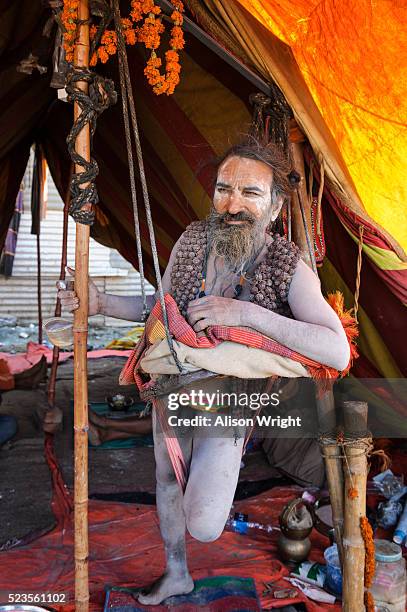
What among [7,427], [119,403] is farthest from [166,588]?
[119,403]

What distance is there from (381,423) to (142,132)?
8.71 ft

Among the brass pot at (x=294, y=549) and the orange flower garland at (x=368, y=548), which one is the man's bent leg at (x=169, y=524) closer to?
the brass pot at (x=294, y=549)

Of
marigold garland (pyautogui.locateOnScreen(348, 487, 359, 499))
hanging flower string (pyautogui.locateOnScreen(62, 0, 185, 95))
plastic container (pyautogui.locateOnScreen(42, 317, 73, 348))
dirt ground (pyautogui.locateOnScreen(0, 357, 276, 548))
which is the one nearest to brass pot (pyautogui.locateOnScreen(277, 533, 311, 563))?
marigold garland (pyautogui.locateOnScreen(348, 487, 359, 499))

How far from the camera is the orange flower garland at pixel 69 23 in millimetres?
2074

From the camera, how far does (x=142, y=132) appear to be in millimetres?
3717

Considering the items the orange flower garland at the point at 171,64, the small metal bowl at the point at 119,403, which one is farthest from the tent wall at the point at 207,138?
the small metal bowl at the point at 119,403

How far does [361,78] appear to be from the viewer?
8.52 feet

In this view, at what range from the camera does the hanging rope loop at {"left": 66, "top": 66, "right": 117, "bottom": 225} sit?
2096 mm

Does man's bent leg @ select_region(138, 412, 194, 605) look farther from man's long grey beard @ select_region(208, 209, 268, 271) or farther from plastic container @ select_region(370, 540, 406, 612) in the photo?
plastic container @ select_region(370, 540, 406, 612)

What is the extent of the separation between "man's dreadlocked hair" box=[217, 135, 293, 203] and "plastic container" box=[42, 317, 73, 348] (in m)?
0.92

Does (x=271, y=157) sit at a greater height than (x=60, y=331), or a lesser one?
greater

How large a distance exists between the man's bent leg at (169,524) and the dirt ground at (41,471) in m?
1.05

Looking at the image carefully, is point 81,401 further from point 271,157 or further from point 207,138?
point 207,138

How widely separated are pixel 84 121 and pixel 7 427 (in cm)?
325
